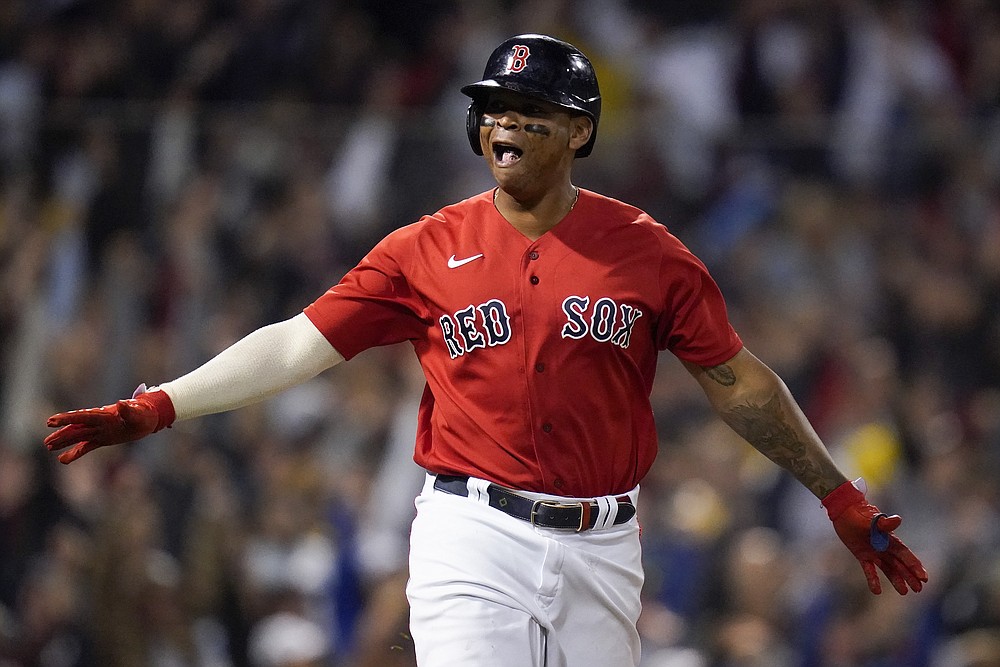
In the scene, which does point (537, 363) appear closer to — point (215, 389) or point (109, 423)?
point (215, 389)

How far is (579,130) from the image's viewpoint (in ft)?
12.2

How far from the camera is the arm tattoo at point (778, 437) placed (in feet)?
12.5

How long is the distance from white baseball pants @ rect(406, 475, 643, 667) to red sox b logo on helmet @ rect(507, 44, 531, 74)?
1.06m

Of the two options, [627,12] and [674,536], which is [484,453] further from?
[627,12]

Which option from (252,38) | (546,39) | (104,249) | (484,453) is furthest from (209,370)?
(252,38)

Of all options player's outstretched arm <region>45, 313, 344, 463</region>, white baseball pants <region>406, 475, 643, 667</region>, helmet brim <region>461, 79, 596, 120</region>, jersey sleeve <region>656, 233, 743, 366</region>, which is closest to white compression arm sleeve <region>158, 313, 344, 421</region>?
player's outstretched arm <region>45, 313, 344, 463</region>

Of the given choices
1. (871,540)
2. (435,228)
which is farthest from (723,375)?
(435,228)

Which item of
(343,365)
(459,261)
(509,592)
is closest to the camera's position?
(509,592)

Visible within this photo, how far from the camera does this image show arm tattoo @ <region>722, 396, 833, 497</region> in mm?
3801

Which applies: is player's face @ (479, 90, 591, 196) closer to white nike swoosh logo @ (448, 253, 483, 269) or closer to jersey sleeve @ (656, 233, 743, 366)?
white nike swoosh logo @ (448, 253, 483, 269)

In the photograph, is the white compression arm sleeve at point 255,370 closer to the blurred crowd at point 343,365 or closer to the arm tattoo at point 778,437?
the arm tattoo at point 778,437

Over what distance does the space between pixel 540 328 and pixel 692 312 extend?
419 millimetres

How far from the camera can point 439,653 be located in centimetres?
346

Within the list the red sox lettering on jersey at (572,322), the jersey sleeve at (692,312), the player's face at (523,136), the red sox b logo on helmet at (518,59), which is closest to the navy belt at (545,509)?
the red sox lettering on jersey at (572,322)
